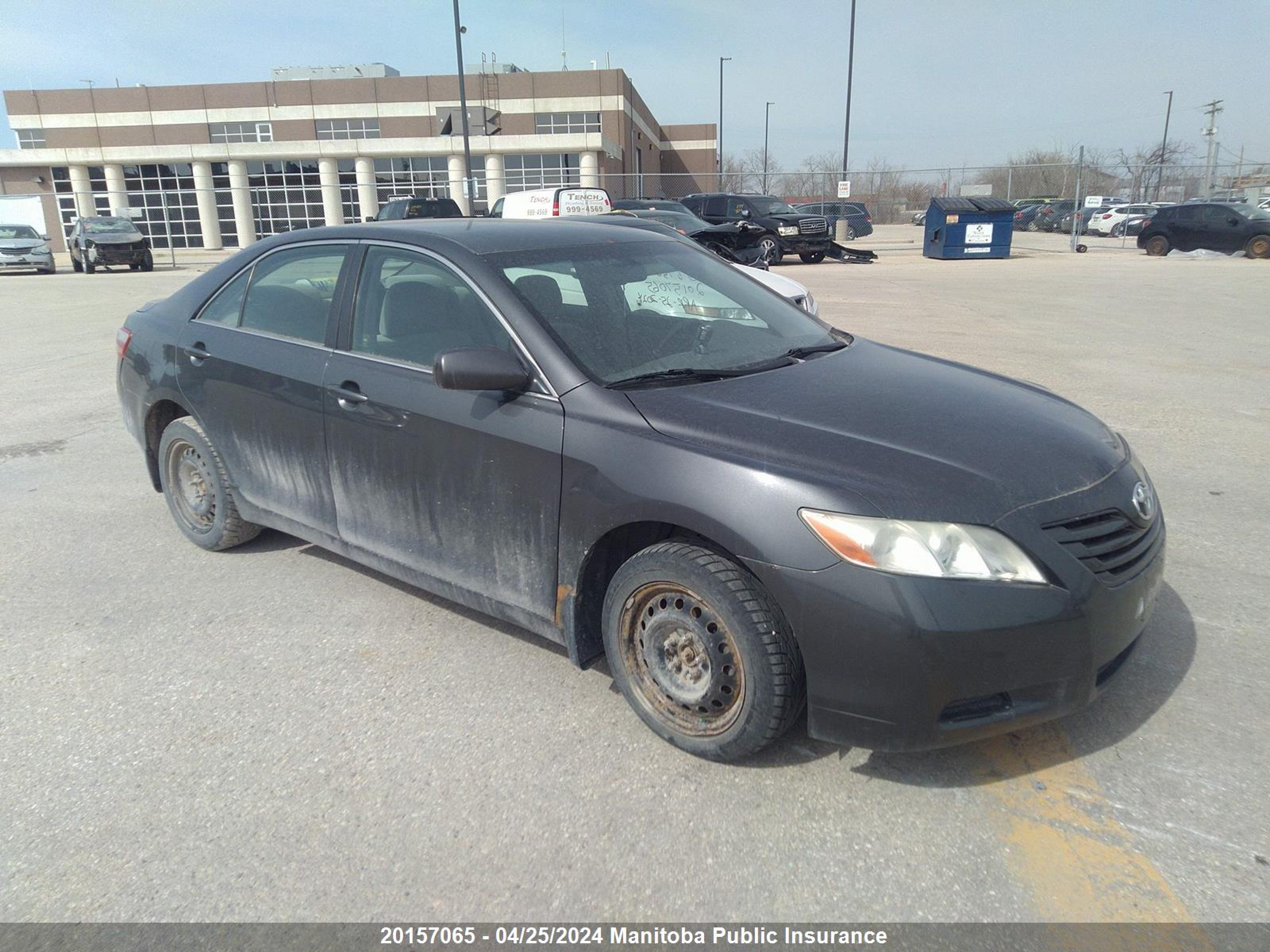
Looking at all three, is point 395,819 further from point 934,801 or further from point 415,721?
point 934,801

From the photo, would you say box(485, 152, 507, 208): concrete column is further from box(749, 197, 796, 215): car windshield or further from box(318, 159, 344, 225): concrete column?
box(749, 197, 796, 215): car windshield

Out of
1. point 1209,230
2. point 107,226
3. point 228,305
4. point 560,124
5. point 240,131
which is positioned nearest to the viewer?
point 228,305

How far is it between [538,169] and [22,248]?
27287 mm

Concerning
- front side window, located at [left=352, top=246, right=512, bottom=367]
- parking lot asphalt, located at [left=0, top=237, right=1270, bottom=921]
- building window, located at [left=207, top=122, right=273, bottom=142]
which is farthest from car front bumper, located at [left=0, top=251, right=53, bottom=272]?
front side window, located at [left=352, top=246, right=512, bottom=367]

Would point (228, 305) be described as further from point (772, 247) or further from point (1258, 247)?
point (1258, 247)

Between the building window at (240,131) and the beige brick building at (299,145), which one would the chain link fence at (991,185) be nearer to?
the beige brick building at (299,145)

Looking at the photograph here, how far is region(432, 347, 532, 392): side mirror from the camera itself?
308 centimetres

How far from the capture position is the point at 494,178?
45.8 metres

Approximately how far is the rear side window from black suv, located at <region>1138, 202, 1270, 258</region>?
94.0 feet

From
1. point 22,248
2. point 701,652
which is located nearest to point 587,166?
point 22,248

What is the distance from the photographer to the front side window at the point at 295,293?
394 centimetres

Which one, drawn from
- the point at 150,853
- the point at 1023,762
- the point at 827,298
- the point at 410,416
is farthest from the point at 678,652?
the point at 827,298

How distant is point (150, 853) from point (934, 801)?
7.29ft

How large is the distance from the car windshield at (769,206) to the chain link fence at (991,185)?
319 inches
